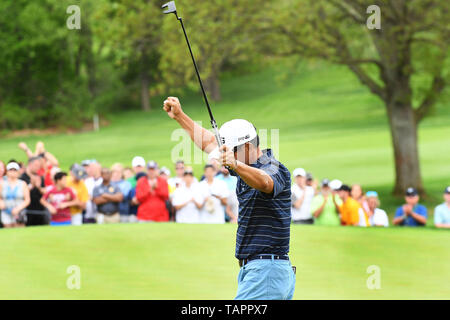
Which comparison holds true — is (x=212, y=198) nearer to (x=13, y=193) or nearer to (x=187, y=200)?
(x=187, y=200)

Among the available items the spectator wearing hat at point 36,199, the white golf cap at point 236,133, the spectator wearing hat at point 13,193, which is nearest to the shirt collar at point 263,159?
the white golf cap at point 236,133

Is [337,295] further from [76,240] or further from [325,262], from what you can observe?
[76,240]

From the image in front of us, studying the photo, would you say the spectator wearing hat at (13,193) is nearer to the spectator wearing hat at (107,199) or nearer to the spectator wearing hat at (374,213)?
the spectator wearing hat at (107,199)

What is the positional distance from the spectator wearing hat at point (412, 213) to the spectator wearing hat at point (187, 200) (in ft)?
11.6

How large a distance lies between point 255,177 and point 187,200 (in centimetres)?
773

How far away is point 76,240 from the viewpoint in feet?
35.6

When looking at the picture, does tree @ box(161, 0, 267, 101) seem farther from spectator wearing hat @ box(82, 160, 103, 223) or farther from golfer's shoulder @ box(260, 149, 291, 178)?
golfer's shoulder @ box(260, 149, 291, 178)

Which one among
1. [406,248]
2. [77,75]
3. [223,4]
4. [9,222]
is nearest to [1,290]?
[9,222]

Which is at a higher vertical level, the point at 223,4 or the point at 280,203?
the point at 223,4

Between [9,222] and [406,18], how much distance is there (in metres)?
12.9

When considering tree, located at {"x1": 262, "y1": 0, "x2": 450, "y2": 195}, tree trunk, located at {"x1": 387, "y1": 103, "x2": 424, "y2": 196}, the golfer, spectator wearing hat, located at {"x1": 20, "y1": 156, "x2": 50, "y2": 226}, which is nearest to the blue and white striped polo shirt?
the golfer

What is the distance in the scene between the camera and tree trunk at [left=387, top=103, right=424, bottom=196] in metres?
23.1

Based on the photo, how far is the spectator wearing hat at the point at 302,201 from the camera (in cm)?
1318

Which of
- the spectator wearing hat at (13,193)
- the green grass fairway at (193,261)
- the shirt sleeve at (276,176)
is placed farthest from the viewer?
the spectator wearing hat at (13,193)
